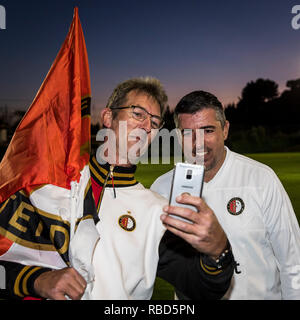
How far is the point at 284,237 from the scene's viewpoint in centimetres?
254

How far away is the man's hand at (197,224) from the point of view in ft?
4.16

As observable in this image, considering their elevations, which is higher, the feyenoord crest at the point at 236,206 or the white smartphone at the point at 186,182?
the white smartphone at the point at 186,182

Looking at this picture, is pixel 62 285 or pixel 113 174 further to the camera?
pixel 113 174

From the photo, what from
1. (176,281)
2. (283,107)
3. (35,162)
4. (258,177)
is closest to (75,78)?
(35,162)

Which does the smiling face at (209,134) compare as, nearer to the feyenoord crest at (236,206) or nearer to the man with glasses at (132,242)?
the feyenoord crest at (236,206)

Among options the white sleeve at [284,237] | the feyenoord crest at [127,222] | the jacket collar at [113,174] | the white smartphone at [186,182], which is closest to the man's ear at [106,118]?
the jacket collar at [113,174]

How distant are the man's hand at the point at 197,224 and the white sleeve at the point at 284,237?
1.39 meters

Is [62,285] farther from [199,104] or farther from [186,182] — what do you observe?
[199,104]

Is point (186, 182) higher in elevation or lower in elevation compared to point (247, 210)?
higher

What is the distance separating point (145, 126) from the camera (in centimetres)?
197

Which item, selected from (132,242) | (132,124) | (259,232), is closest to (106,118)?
(132,124)

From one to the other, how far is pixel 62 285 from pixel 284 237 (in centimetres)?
175

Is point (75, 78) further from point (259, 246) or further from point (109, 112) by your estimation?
point (259, 246)

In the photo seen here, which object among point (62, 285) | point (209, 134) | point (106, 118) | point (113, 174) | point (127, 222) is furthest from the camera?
point (209, 134)
